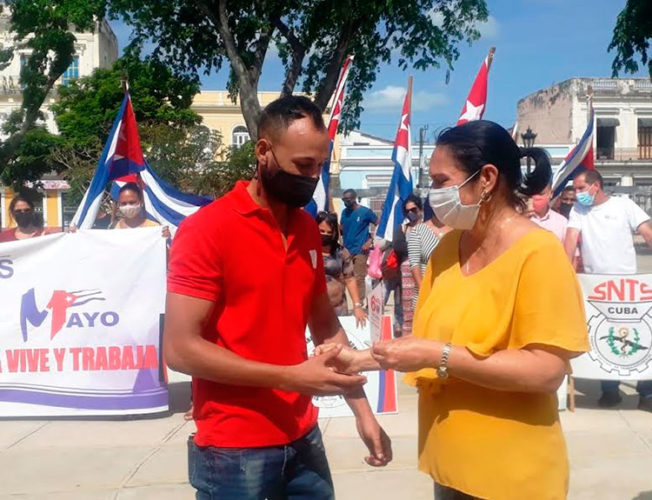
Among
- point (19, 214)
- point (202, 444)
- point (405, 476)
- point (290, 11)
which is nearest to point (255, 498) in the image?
point (202, 444)

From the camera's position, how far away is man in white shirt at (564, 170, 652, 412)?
7176 millimetres

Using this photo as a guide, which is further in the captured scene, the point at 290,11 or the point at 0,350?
the point at 290,11

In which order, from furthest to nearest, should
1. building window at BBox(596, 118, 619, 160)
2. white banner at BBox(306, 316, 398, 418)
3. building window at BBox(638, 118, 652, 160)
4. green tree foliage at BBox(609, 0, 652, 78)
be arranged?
building window at BBox(638, 118, 652, 160) < building window at BBox(596, 118, 619, 160) < green tree foliage at BBox(609, 0, 652, 78) < white banner at BBox(306, 316, 398, 418)

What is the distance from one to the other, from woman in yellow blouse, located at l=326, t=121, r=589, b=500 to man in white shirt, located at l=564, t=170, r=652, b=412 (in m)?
4.79

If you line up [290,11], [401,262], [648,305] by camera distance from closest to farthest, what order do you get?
[648,305] < [401,262] < [290,11]

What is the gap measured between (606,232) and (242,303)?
537 cm

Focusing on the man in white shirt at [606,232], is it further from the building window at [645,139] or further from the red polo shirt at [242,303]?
the building window at [645,139]

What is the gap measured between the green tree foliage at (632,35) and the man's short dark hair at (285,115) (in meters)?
17.9

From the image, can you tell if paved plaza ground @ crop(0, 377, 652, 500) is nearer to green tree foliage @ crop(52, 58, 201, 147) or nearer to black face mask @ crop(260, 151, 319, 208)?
black face mask @ crop(260, 151, 319, 208)

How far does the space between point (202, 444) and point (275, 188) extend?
2.66ft

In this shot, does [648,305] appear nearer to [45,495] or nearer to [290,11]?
[45,495]

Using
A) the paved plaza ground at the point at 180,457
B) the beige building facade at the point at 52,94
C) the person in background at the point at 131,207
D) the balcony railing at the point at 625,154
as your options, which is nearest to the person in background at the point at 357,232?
A: the person in background at the point at 131,207

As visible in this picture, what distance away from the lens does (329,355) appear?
256cm

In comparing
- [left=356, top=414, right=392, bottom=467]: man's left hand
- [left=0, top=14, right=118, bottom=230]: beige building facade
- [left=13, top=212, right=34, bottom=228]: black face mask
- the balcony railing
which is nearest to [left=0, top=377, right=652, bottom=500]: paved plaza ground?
[left=13, top=212, right=34, bottom=228]: black face mask
